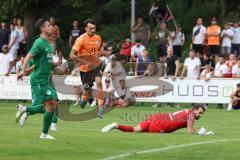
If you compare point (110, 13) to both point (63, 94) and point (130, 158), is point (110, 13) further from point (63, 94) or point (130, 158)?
point (130, 158)

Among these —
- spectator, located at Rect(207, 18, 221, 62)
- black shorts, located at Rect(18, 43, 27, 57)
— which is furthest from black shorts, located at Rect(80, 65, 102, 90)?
black shorts, located at Rect(18, 43, 27, 57)

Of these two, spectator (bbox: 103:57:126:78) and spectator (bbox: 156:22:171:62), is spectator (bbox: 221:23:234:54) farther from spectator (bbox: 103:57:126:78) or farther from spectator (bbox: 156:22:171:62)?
spectator (bbox: 103:57:126:78)

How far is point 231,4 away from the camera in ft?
184

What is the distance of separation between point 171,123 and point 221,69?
13.8 metres

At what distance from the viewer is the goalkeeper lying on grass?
18203mm

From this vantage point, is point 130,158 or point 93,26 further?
point 93,26

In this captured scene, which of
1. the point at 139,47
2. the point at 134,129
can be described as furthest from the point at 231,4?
the point at 134,129

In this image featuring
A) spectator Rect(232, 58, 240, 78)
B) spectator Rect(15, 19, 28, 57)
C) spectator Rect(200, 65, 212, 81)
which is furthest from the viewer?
spectator Rect(15, 19, 28, 57)

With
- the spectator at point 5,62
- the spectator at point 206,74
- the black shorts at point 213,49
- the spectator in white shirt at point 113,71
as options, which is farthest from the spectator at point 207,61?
the spectator at point 5,62

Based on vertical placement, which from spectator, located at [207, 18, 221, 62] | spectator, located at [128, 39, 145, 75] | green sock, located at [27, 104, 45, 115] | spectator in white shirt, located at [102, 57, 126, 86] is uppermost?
spectator, located at [207, 18, 221, 62]

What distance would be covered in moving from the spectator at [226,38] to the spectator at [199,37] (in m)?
1.09

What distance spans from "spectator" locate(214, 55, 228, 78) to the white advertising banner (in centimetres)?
77

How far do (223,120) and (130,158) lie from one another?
11578mm

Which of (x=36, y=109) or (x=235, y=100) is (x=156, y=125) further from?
(x=235, y=100)
